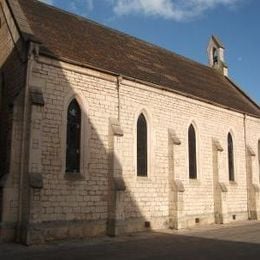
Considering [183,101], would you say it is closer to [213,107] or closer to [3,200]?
[213,107]

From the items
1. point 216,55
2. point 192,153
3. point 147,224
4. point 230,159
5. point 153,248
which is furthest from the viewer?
point 216,55

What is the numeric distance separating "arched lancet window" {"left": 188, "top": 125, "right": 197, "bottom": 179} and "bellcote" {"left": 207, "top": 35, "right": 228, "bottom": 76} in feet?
37.1

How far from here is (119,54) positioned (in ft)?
72.2

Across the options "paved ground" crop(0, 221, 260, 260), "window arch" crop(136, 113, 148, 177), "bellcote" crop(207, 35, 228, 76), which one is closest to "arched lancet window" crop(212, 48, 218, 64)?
"bellcote" crop(207, 35, 228, 76)

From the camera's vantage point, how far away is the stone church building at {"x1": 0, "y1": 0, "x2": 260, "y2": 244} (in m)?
15.8

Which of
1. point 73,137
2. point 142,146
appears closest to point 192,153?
point 142,146

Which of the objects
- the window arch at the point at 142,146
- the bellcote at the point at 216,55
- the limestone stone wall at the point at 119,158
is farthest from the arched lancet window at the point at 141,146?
the bellcote at the point at 216,55

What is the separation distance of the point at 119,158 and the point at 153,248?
498cm

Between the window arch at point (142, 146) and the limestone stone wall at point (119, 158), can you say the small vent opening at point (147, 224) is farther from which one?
the window arch at point (142, 146)

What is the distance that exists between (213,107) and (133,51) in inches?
221

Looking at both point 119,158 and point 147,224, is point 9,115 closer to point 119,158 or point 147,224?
point 119,158

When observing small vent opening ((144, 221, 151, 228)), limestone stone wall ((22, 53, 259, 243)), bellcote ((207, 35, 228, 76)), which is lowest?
small vent opening ((144, 221, 151, 228))

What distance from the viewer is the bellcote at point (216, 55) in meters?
33.2

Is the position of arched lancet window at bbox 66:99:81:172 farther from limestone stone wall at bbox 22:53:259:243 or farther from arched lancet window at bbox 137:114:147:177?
arched lancet window at bbox 137:114:147:177
